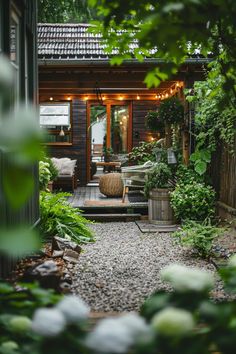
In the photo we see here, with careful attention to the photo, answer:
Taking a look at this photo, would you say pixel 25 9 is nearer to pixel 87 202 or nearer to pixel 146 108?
pixel 87 202

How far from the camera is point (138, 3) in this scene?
2.40m

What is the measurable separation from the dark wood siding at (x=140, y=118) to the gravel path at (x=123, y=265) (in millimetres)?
5755

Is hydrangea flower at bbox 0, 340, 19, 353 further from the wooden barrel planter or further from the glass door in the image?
the glass door

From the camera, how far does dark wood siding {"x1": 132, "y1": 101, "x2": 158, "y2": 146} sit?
14383mm

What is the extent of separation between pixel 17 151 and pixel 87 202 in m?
9.60

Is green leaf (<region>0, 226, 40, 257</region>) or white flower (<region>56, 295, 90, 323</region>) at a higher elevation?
green leaf (<region>0, 226, 40, 257</region>)

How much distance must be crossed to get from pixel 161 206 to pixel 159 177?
1.71 ft

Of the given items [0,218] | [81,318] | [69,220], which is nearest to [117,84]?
[69,220]

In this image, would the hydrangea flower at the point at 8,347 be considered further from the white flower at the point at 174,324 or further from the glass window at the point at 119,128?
the glass window at the point at 119,128

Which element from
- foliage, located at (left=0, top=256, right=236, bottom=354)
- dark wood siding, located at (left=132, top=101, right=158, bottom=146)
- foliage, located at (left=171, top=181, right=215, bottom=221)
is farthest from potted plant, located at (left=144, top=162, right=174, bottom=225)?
foliage, located at (left=0, top=256, right=236, bottom=354)

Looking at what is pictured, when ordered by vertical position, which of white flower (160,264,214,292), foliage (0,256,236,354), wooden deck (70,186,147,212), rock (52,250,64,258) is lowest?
rock (52,250,64,258)

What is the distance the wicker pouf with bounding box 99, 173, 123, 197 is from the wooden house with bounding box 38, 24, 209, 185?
6.27 ft

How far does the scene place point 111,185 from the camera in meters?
11.6

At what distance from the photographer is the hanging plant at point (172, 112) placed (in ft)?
31.1
